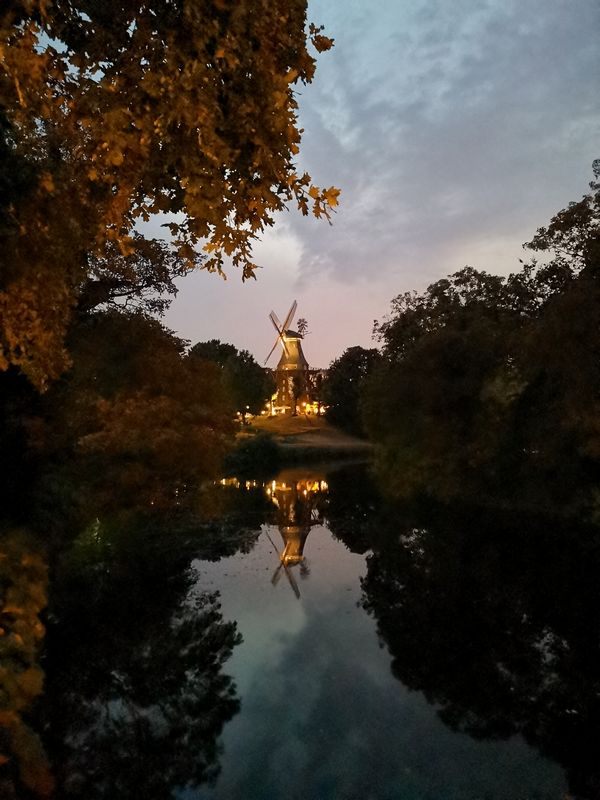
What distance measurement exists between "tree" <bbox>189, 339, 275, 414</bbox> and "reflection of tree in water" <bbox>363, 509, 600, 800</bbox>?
6516cm

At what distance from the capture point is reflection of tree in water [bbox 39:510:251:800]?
8227mm

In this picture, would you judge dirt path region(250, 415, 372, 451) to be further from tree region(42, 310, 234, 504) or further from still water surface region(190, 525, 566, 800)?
still water surface region(190, 525, 566, 800)

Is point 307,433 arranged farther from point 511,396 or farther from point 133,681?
point 133,681

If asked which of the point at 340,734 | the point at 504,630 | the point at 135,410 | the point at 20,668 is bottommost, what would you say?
the point at 340,734

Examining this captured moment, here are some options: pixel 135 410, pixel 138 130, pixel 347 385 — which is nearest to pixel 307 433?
pixel 347 385

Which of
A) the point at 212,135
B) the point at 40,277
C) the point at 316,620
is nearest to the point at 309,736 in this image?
the point at 316,620

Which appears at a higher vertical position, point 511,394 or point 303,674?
point 511,394

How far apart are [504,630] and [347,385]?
7923cm

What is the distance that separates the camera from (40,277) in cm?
763

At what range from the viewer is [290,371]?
10788 centimetres

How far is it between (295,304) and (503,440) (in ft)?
287

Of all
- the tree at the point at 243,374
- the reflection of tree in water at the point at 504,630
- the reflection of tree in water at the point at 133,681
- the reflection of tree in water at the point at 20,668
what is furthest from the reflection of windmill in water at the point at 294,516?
the tree at the point at 243,374

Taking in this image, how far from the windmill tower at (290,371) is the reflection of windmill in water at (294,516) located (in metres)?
56.9

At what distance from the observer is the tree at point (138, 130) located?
20.2 feet
